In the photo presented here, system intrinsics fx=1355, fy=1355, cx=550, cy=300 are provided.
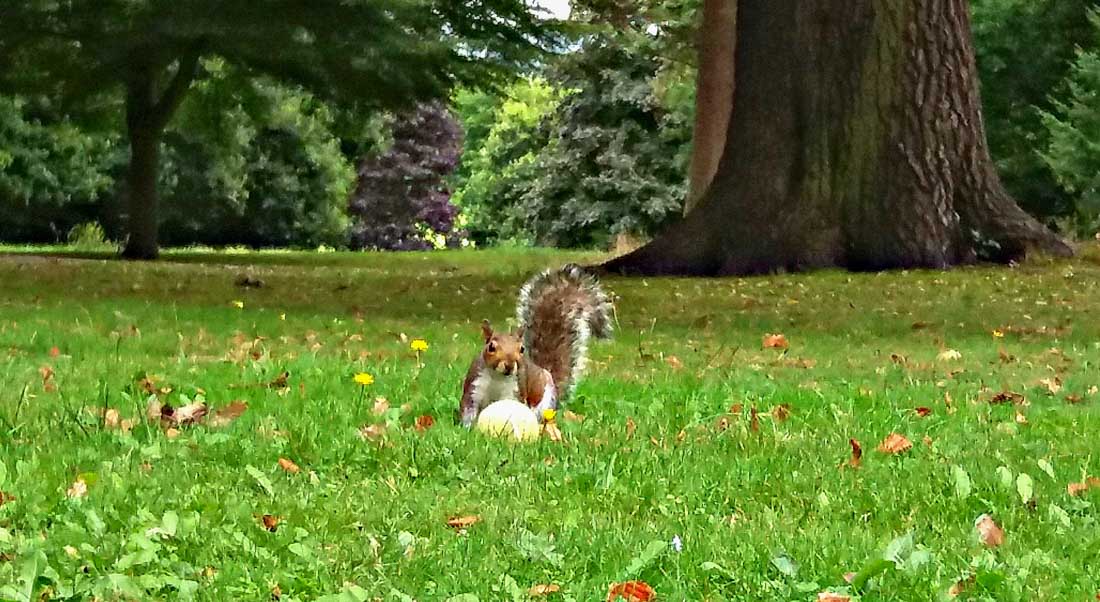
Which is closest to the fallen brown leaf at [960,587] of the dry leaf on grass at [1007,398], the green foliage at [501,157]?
the dry leaf on grass at [1007,398]

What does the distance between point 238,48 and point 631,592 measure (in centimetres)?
1720

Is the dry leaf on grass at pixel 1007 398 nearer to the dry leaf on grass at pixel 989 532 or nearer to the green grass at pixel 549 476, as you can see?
the green grass at pixel 549 476

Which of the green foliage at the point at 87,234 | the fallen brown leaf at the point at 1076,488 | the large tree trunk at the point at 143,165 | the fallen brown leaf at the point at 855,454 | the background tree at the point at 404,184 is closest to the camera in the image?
the fallen brown leaf at the point at 1076,488

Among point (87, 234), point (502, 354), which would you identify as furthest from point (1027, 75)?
point (502, 354)

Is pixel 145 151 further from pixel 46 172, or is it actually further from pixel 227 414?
pixel 227 414

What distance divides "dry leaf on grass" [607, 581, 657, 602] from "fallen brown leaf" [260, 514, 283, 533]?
0.86 m

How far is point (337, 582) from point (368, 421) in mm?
1838

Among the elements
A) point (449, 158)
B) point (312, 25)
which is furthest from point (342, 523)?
point (449, 158)

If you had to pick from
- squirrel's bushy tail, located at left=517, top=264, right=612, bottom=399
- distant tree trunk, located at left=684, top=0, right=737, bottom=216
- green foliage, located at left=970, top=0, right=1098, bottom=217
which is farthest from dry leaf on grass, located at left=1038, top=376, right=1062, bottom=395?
green foliage, located at left=970, top=0, right=1098, bottom=217

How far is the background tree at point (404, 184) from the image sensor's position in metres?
49.0

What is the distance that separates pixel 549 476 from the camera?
3.72 metres

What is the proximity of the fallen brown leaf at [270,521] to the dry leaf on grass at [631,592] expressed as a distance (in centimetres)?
86

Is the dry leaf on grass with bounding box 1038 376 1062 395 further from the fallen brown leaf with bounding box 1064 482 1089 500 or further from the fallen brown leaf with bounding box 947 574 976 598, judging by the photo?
the fallen brown leaf with bounding box 947 574 976 598

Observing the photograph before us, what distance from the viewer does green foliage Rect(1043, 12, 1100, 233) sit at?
82.9 ft
